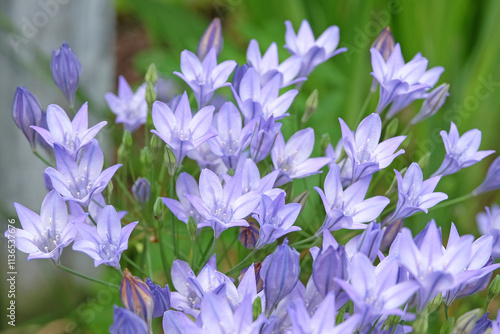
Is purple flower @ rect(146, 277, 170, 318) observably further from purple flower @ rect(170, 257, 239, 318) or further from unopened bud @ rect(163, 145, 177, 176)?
unopened bud @ rect(163, 145, 177, 176)

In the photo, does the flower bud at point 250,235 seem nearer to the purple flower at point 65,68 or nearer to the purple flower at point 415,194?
the purple flower at point 415,194

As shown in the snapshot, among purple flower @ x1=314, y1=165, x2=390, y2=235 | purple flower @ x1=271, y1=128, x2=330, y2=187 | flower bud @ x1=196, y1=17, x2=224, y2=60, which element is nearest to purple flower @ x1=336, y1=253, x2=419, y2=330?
purple flower @ x1=314, y1=165, x2=390, y2=235

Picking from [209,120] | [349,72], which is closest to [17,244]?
[209,120]

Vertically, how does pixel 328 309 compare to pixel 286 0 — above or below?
below

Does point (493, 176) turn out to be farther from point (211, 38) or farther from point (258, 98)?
point (211, 38)

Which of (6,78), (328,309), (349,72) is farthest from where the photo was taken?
(349,72)

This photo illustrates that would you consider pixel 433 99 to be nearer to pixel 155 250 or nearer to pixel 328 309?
pixel 328 309
